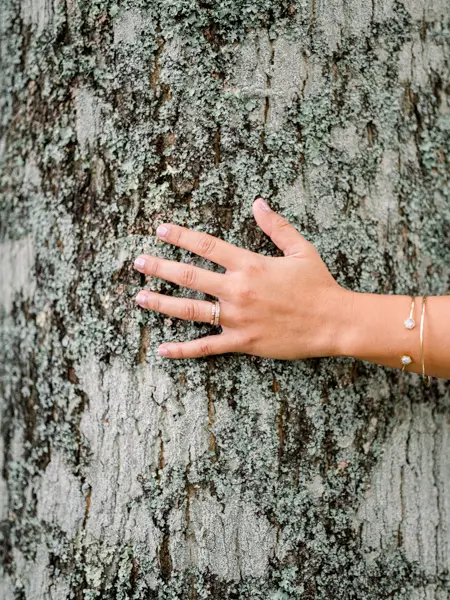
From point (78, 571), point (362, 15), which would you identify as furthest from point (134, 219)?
point (78, 571)

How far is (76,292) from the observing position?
4.43 ft

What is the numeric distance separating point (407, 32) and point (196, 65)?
0.59 meters

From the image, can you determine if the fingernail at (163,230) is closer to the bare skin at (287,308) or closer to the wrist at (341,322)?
the bare skin at (287,308)

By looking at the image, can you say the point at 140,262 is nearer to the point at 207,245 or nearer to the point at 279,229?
the point at 207,245

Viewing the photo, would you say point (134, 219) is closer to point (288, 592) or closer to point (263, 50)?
point (263, 50)

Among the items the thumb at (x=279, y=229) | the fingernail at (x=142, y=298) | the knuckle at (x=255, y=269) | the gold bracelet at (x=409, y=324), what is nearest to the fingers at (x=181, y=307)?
the fingernail at (x=142, y=298)

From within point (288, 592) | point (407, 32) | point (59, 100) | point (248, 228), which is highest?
point (407, 32)

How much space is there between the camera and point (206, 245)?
1237 millimetres

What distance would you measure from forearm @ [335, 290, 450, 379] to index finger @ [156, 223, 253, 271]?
28 cm

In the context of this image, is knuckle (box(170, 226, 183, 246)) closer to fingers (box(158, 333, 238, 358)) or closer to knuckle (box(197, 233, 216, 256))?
knuckle (box(197, 233, 216, 256))

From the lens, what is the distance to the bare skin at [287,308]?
122cm

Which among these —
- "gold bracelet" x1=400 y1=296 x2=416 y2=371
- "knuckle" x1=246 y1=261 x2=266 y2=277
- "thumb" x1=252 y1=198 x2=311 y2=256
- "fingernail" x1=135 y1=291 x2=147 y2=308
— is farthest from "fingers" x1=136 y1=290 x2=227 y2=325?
"gold bracelet" x1=400 y1=296 x2=416 y2=371

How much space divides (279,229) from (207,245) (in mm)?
185

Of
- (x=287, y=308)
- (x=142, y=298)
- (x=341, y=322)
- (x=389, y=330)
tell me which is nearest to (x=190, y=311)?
(x=142, y=298)
